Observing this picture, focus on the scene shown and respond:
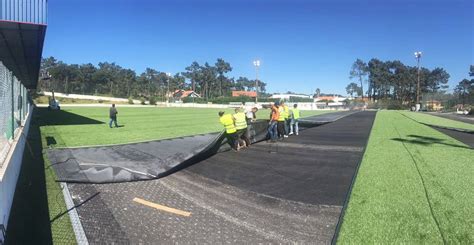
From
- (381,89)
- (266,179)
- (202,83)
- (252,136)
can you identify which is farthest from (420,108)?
(202,83)

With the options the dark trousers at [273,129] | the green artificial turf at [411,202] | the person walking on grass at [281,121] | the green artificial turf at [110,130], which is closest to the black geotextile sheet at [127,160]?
the green artificial turf at [110,130]

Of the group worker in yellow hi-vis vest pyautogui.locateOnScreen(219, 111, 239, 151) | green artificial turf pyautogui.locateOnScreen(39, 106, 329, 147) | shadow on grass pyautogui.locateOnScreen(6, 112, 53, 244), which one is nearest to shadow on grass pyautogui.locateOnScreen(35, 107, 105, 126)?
green artificial turf pyautogui.locateOnScreen(39, 106, 329, 147)

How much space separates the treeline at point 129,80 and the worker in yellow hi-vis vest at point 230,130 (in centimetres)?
10315

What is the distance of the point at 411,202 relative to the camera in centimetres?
613

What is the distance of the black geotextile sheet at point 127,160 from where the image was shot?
27.0 feet

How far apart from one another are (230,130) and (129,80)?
135 m

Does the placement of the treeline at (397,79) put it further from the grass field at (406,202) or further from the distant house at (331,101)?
the grass field at (406,202)

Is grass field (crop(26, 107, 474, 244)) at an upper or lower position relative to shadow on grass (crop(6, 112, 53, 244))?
upper

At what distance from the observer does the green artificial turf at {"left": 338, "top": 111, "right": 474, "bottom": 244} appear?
4762 mm

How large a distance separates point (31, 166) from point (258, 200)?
6463mm

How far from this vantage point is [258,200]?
6.64 meters

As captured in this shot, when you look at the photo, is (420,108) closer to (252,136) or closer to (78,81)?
(252,136)

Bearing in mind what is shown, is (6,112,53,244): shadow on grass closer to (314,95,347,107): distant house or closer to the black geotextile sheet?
the black geotextile sheet

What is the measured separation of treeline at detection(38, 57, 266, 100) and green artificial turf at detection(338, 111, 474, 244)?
4240 inches
